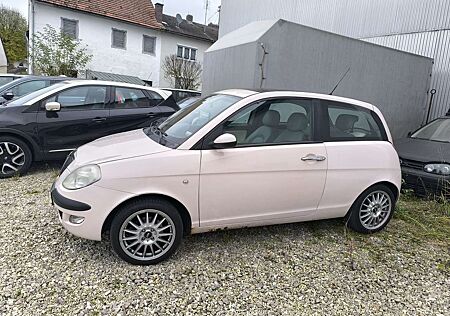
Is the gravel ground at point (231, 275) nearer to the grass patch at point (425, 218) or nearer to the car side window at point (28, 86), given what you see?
the grass patch at point (425, 218)

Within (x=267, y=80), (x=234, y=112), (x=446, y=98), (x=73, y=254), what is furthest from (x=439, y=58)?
(x=73, y=254)

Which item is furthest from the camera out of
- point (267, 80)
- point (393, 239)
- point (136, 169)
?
point (267, 80)

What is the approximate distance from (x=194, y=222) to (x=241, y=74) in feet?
14.4

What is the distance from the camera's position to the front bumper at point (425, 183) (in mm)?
5035

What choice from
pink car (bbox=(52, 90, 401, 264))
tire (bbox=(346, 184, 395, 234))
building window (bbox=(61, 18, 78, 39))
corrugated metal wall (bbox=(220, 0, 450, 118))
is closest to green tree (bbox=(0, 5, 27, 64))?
building window (bbox=(61, 18, 78, 39))

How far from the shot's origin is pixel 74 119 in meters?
5.61

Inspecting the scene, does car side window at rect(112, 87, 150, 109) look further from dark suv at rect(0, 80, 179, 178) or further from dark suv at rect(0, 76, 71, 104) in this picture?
dark suv at rect(0, 76, 71, 104)

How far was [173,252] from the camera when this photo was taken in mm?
3139

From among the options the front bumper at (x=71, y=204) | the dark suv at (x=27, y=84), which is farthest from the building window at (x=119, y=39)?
the front bumper at (x=71, y=204)

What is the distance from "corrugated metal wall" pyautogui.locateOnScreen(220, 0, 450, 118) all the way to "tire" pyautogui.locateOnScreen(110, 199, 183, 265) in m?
8.78

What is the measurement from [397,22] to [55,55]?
664 inches

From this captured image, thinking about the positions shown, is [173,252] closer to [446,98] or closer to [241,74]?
[241,74]

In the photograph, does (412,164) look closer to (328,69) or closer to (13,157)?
(328,69)

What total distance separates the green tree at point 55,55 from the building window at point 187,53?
773cm
